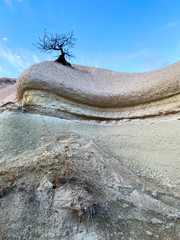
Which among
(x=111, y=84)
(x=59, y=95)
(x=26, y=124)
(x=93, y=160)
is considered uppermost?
(x=111, y=84)

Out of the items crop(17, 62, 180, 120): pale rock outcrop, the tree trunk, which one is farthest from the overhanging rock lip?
the tree trunk

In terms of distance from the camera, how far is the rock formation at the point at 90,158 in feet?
6.42

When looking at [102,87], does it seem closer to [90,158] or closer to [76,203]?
[90,158]

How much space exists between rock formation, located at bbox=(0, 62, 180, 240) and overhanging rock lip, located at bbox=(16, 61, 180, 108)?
28mm

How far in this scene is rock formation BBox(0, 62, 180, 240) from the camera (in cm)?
196

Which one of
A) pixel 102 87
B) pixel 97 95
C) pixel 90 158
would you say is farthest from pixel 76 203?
pixel 102 87

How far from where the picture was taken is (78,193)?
216 centimetres

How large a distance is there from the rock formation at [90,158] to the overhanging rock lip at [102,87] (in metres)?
0.03

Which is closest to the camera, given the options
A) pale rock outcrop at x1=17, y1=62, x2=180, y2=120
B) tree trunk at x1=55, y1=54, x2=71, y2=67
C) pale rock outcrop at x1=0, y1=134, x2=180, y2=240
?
pale rock outcrop at x1=0, y1=134, x2=180, y2=240

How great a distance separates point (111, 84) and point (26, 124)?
3.50m

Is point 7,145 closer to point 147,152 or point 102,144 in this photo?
point 102,144

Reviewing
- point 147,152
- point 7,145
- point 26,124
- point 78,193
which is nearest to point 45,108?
point 26,124

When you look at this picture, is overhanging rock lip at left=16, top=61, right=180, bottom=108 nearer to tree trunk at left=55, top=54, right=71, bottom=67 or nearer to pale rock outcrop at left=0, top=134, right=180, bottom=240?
tree trunk at left=55, top=54, right=71, bottom=67

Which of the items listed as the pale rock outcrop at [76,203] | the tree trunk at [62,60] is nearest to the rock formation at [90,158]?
the pale rock outcrop at [76,203]
